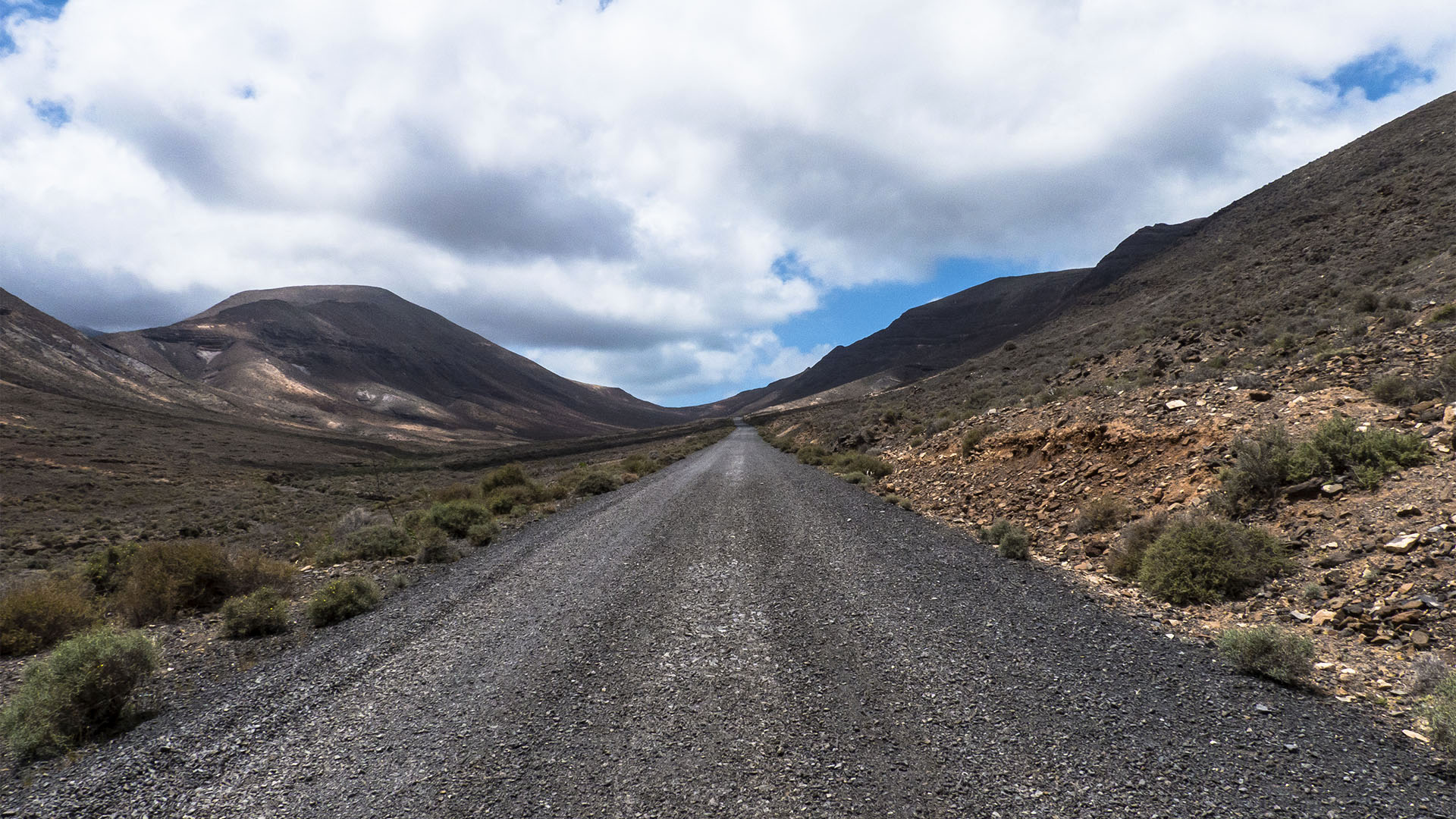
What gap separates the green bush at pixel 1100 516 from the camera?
866 centimetres

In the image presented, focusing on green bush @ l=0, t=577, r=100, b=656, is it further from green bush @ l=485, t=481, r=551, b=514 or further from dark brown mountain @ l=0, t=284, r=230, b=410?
dark brown mountain @ l=0, t=284, r=230, b=410

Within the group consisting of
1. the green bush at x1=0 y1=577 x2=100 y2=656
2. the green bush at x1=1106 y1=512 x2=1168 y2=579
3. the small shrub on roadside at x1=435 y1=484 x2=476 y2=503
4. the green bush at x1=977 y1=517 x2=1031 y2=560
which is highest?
the green bush at x1=1106 y1=512 x2=1168 y2=579

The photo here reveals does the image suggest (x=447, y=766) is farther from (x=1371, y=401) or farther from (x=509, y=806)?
(x=1371, y=401)

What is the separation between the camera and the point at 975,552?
28.9 feet

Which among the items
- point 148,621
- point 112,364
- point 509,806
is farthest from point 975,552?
point 112,364

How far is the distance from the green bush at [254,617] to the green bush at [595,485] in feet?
39.8

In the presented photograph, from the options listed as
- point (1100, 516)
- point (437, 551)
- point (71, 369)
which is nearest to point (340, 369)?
point (71, 369)

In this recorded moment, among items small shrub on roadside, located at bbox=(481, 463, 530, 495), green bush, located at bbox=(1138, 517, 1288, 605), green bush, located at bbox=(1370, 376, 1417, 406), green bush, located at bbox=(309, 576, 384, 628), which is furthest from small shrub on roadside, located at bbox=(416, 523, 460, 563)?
green bush, located at bbox=(1370, 376, 1417, 406)

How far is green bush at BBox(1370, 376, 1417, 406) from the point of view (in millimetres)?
7445

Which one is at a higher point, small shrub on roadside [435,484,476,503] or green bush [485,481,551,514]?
green bush [485,481,551,514]

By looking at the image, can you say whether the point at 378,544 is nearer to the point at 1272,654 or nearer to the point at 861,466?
the point at 1272,654

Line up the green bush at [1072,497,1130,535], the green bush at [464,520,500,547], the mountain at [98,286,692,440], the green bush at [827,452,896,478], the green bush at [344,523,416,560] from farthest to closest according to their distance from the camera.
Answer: the mountain at [98,286,692,440]
the green bush at [827,452,896,478]
the green bush at [464,520,500,547]
the green bush at [344,523,416,560]
the green bush at [1072,497,1130,535]

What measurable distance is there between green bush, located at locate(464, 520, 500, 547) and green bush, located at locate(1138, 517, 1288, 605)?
34.4ft

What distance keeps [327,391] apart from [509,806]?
154 metres
